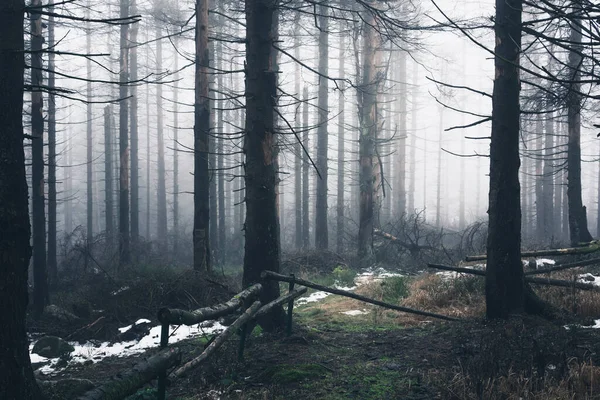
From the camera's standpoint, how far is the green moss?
5.42 m

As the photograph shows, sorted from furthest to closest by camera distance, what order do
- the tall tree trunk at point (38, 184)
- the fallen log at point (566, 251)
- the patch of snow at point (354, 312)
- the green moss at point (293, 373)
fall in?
the tall tree trunk at point (38, 184)
the patch of snow at point (354, 312)
the fallen log at point (566, 251)
the green moss at point (293, 373)

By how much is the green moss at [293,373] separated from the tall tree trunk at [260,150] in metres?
1.79

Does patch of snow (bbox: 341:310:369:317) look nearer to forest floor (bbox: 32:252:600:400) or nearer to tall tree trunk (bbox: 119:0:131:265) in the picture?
forest floor (bbox: 32:252:600:400)

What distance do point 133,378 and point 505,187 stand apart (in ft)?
19.0

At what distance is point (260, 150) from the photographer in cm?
739

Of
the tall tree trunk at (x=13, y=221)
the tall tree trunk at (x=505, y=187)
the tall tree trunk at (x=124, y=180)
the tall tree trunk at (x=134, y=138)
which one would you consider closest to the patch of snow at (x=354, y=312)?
the tall tree trunk at (x=505, y=187)

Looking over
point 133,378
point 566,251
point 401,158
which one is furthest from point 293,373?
point 401,158

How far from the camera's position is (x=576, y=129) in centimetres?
1586

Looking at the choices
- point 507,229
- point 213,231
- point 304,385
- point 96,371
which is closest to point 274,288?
point 304,385

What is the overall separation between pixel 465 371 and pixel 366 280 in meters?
8.45

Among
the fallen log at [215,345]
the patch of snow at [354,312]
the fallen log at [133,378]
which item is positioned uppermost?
the fallen log at [133,378]

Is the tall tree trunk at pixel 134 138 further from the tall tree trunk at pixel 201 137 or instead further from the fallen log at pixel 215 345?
the fallen log at pixel 215 345

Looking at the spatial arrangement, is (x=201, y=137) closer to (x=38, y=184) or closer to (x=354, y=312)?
(x=38, y=184)

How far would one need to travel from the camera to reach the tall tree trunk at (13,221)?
4.25 m
